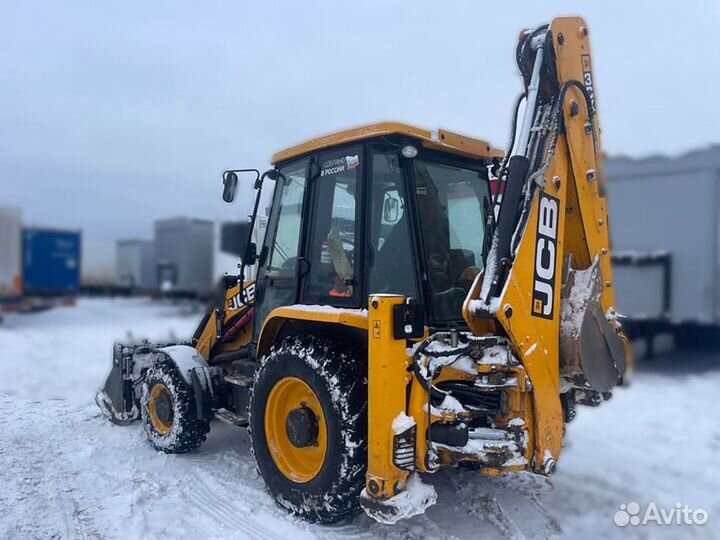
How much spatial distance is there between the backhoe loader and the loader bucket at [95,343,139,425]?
1842 mm

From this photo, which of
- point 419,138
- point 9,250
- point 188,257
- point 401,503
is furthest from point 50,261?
point 401,503

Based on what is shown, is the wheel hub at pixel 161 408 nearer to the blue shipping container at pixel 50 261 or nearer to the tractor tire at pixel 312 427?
the tractor tire at pixel 312 427

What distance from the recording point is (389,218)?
12.0ft

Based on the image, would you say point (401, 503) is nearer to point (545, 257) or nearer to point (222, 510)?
point (222, 510)

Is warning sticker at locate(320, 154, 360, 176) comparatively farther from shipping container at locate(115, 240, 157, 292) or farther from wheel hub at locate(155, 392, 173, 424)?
shipping container at locate(115, 240, 157, 292)

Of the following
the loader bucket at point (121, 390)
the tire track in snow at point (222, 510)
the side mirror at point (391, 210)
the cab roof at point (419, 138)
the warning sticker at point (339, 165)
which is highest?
the cab roof at point (419, 138)

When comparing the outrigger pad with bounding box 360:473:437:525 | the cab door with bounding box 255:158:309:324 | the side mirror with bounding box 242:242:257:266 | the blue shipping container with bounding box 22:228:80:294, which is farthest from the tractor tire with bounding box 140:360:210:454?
the blue shipping container with bounding box 22:228:80:294

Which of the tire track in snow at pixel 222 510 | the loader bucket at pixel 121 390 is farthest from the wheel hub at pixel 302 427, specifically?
the loader bucket at pixel 121 390

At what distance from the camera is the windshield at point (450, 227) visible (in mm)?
3602

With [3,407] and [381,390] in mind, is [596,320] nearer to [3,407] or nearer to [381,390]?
[381,390]

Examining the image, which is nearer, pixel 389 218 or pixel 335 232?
pixel 389 218

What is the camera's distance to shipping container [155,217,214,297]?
1923 cm

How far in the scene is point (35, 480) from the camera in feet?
14.0

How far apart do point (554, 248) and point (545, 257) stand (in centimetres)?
11
